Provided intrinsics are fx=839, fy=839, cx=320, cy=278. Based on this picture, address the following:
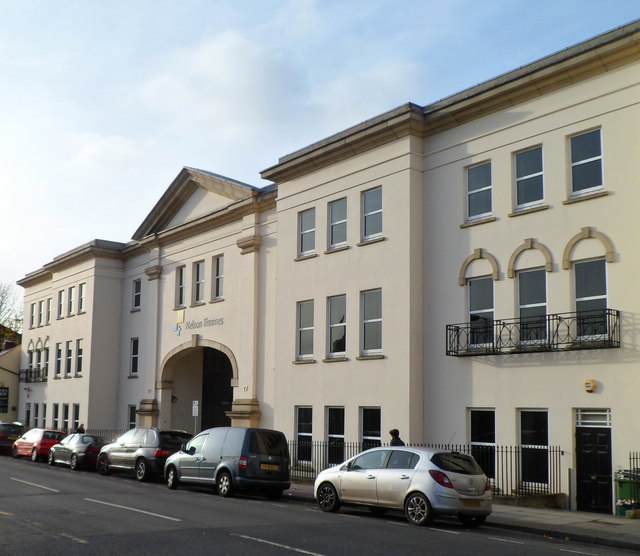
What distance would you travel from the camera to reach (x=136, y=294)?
40.5 m

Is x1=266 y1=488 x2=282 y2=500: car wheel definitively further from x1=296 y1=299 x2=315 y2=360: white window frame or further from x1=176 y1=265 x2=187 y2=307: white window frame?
x1=176 y1=265 x2=187 y2=307: white window frame

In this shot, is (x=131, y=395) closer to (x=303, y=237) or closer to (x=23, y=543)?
(x=303, y=237)

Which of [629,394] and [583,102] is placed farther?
[583,102]

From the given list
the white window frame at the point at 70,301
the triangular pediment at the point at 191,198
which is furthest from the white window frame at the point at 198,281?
the white window frame at the point at 70,301

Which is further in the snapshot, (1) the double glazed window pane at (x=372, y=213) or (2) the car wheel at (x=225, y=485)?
(1) the double glazed window pane at (x=372, y=213)

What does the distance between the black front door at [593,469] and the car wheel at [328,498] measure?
5646 millimetres

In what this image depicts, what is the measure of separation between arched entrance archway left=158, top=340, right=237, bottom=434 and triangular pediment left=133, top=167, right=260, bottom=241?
5.84 metres

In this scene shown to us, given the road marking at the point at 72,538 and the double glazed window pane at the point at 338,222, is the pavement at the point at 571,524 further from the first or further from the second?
the double glazed window pane at the point at 338,222

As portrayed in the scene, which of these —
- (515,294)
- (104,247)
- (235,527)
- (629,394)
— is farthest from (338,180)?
(104,247)

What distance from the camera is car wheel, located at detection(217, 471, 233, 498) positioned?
19.9 m

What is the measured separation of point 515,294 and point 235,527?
9.93 meters

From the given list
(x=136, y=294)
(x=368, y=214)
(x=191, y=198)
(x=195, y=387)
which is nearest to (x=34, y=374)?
(x=136, y=294)

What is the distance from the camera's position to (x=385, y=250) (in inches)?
941

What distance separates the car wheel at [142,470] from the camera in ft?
79.6
